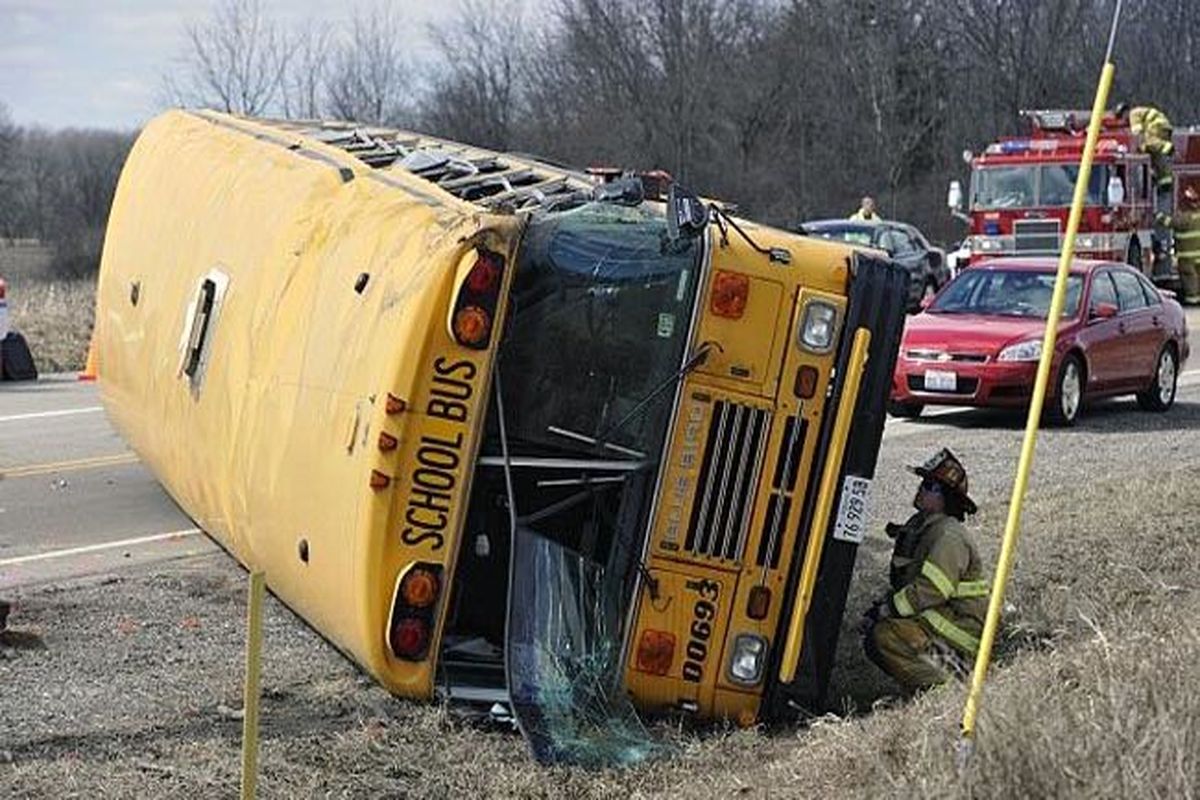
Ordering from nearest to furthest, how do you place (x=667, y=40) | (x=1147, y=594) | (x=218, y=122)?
1. (x=1147, y=594)
2. (x=218, y=122)
3. (x=667, y=40)

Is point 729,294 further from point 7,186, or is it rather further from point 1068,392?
point 7,186

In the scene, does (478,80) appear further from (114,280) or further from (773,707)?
(773,707)

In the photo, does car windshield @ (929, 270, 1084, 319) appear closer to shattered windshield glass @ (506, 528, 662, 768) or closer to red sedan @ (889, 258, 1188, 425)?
red sedan @ (889, 258, 1188, 425)

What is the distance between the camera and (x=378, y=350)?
736cm

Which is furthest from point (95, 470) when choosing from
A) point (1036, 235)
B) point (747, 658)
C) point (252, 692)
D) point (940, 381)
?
point (1036, 235)

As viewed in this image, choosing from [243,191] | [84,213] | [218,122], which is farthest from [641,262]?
[84,213]

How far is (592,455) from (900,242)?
2501 cm

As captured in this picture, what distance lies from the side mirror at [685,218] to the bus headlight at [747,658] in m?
1.57

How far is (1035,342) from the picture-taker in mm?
17078

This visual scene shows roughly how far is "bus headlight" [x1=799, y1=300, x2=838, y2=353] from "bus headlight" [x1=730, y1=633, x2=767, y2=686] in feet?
3.78

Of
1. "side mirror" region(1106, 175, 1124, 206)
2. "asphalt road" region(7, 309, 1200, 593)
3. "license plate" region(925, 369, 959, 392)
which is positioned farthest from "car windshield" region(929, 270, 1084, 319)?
"side mirror" region(1106, 175, 1124, 206)

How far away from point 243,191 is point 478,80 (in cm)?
4664

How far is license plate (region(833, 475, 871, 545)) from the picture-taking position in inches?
302

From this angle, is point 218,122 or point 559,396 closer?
point 559,396
